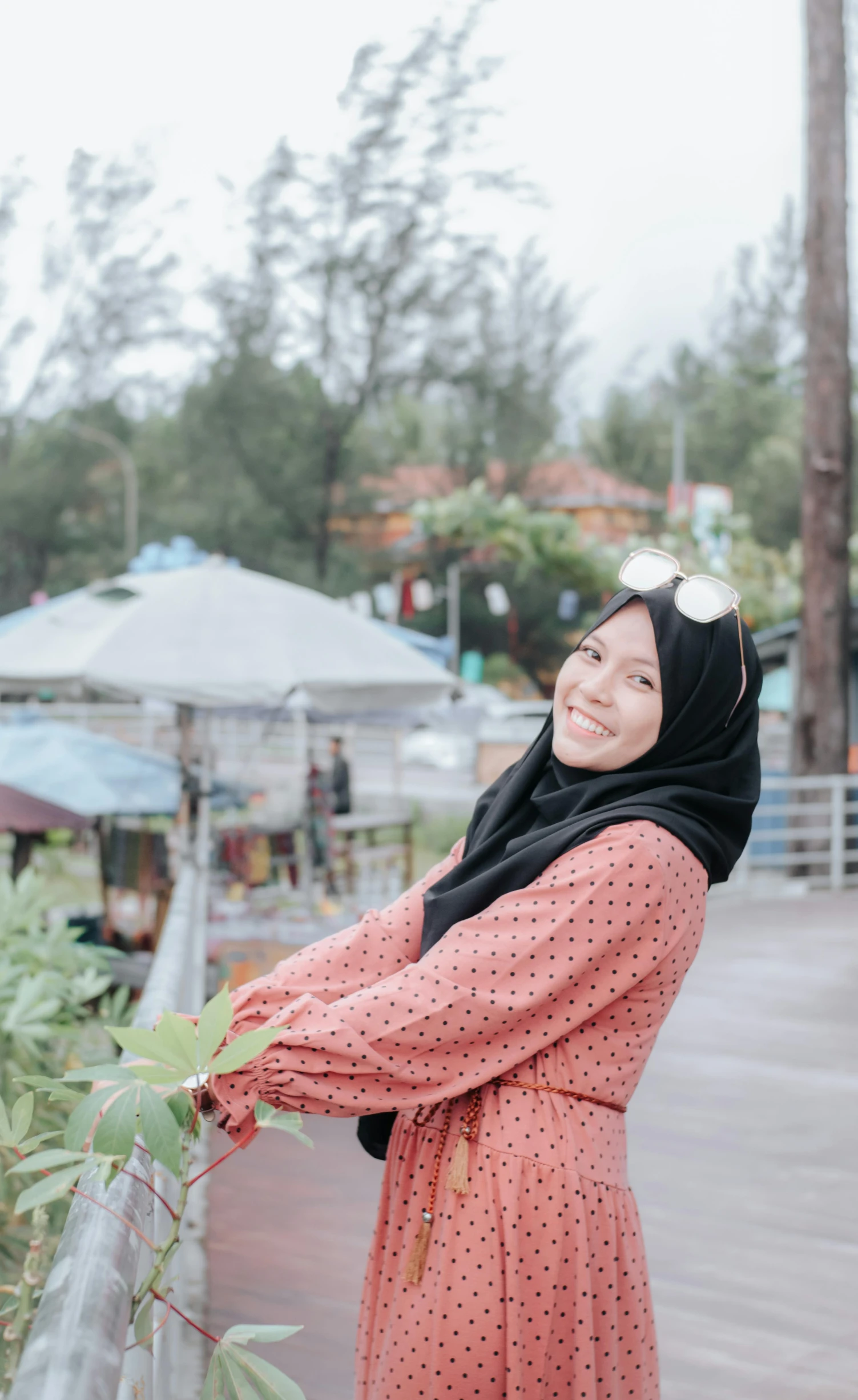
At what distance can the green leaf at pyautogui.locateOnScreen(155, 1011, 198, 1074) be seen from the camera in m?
1.15

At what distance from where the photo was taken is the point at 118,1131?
111 cm

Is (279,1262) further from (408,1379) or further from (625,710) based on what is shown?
(625,710)

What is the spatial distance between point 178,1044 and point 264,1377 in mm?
309

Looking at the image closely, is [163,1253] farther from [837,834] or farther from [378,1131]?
[837,834]

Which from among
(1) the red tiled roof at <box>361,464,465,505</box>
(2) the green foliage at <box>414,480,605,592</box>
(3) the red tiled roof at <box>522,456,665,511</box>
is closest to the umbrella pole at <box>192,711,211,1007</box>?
(2) the green foliage at <box>414,480,605,592</box>

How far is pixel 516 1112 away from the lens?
142cm

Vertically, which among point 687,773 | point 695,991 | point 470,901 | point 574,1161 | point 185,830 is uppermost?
point 687,773

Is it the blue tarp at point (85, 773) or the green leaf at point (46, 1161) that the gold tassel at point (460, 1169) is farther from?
the blue tarp at point (85, 773)

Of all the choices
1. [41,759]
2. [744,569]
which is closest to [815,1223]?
A: [41,759]

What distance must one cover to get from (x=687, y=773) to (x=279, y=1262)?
7.67 ft

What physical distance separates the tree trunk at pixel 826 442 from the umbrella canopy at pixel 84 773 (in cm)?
546

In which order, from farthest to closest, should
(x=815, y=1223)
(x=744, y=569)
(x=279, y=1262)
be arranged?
(x=744, y=569)
(x=815, y=1223)
(x=279, y=1262)

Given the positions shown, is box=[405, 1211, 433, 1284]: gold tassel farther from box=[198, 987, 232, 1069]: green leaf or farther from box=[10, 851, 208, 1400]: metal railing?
box=[198, 987, 232, 1069]: green leaf

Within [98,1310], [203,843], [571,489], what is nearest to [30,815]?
[203,843]
